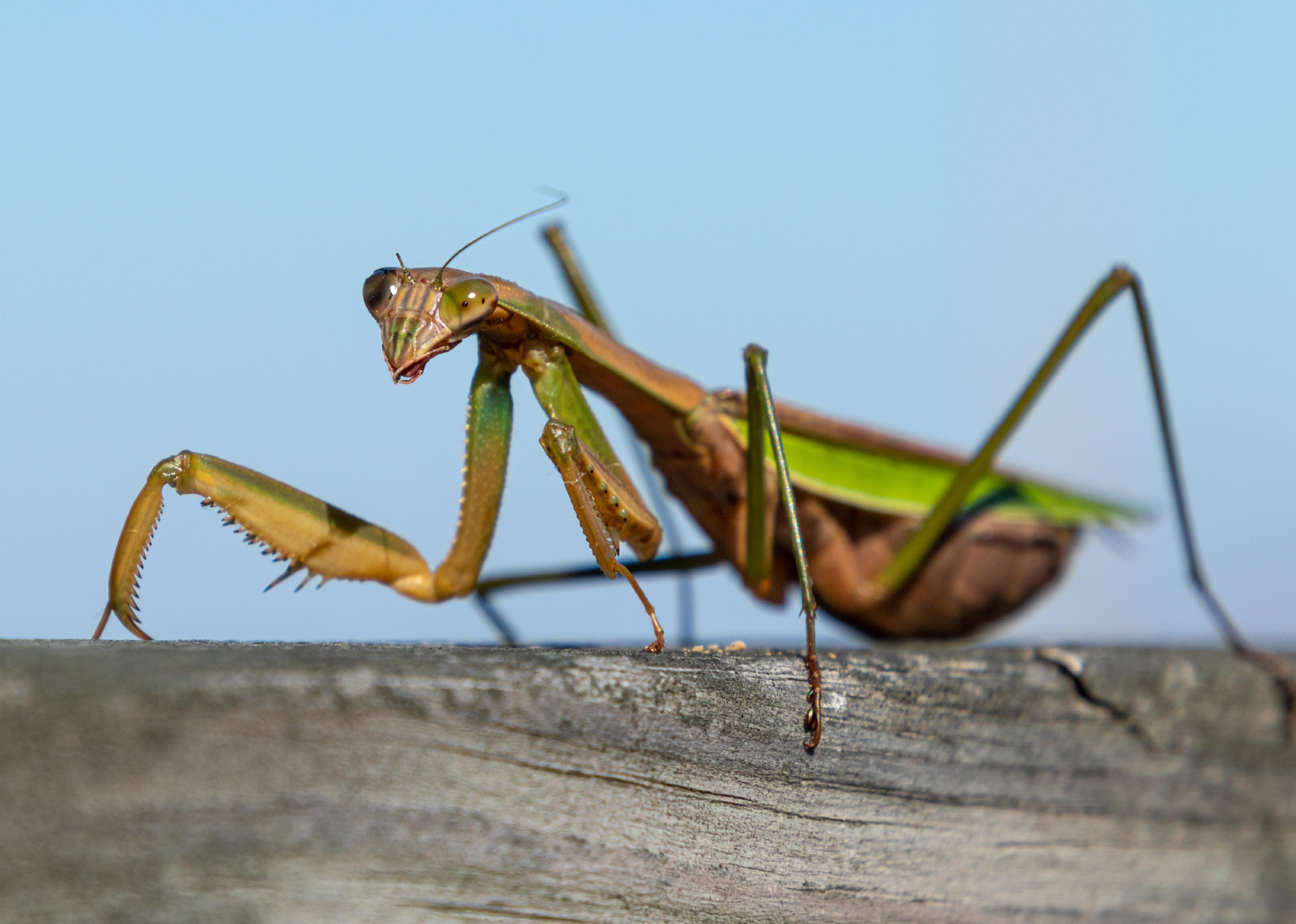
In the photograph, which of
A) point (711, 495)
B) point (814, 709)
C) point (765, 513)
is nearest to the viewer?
point (814, 709)

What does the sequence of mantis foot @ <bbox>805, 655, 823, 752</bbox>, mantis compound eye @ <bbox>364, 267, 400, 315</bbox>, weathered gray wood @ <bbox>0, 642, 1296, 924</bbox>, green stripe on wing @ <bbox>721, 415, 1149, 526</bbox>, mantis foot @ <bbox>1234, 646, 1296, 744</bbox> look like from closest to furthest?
weathered gray wood @ <bbox>0, 642, 1296, 924</bbox>, mantis foot @ <bbox>805, 655, 823, 752</bbox>, mantis compound eye @ <bbox>364, 267, 400, 315</bbox>, mantis foot @ <bbox>1234, 646, 1296, 744</bbox>, green stripe on wing @ <bbox>721, 415, 1149, 526</bbox>

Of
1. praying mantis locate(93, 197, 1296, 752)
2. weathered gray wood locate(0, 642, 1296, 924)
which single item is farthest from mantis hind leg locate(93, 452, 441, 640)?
weathered gray wood locate(0, 642, 1296, 924)

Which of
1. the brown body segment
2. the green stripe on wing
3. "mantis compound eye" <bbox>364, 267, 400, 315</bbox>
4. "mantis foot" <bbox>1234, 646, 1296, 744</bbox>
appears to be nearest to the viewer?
"mantis compound eye" <bbox>364, 267, 400, 315</bbox>

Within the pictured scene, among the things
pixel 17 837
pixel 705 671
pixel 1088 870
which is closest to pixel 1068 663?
pixel 1088 870

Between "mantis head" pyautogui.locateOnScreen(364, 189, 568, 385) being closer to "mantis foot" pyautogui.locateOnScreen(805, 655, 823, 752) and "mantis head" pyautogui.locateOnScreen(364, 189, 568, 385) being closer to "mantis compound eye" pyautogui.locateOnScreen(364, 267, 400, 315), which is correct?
"mantis compound eye" pyautogui.locateOnScreen(364, 267, 400, 315)

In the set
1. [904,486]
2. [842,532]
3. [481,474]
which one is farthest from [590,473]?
[904,486]

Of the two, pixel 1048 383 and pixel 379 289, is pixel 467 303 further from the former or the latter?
pixel 1048 383

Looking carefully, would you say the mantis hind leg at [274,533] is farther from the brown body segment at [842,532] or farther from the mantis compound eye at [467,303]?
the brown body segment at [842,532]
